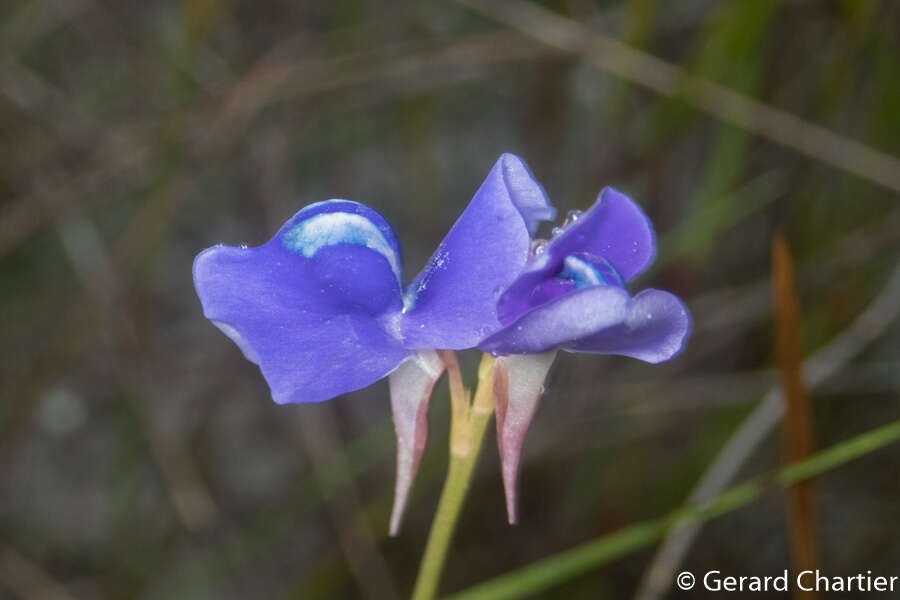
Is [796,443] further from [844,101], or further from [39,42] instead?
[39,42]

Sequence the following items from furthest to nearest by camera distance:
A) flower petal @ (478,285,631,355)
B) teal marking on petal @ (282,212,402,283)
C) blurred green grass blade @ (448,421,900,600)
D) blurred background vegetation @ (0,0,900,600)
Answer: blurred background vegetation @ (0,0,900,600), blurred green grass blade @ (448,421,900,600), teal marking on petal @ (282,212,402,283), flower petal @ (478,285,631,355)


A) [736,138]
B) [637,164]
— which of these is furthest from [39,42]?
[736,138]

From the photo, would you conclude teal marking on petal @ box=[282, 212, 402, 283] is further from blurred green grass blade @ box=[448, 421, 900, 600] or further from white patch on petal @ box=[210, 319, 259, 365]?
blurred green grass blade @ box=[448, 421, 900, 600]

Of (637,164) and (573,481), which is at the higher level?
(637,164)

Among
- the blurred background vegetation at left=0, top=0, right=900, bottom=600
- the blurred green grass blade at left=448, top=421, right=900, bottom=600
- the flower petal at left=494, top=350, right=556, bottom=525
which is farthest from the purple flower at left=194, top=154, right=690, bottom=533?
the blurred background vegetation at left=0, top=0, right=900, bottom=600

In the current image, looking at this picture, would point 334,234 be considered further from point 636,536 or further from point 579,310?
point 636,536

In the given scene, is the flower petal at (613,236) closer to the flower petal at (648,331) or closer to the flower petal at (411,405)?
the flower petal at (648,331)

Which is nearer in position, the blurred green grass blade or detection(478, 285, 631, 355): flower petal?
detection(478, 285, 631, 355): flower petal
